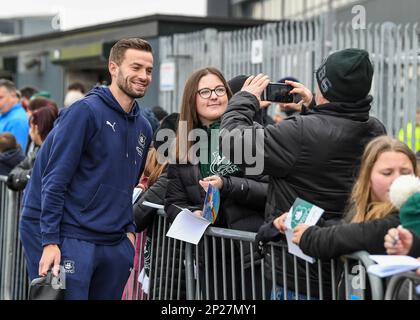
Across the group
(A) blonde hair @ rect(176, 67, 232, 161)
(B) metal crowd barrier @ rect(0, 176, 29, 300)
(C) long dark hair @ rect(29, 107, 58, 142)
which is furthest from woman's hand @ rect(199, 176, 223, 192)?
(B) metal crowd barrier @ rect(0, 176, 29, 300)

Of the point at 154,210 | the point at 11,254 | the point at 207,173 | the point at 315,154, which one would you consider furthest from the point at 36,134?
the point at 315,154

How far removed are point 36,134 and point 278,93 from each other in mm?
3285

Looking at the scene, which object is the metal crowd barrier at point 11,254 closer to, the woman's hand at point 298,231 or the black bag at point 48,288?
the black bag at point 48,288

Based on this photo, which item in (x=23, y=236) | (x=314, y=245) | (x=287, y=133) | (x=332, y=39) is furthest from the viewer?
(x=332, y=39)

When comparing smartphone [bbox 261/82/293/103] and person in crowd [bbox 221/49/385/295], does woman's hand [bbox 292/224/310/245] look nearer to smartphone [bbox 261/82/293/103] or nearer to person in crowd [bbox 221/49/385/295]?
person in crowd [bbox 221/49/385/295]

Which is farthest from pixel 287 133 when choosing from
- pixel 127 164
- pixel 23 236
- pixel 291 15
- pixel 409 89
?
pixel 291 15

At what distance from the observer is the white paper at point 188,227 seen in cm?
547

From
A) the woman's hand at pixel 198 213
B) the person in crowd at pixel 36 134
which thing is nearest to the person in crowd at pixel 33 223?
the woman's hand at pixel 198 213

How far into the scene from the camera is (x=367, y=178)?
4234 millimetres

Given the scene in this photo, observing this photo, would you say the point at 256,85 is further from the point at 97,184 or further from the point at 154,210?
the point at 154,210

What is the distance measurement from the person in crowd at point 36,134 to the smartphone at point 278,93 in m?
3.08
